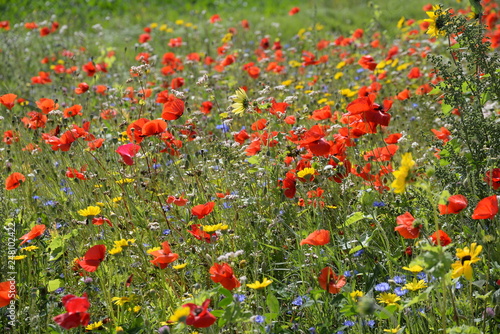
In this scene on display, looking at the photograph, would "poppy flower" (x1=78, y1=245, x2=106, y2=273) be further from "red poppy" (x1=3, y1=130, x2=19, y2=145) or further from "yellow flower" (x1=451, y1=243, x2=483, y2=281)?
"red poppy" (x1=3, y1=130, x2=19, y2=145)

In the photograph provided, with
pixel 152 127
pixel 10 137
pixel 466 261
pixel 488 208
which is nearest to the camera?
pixel 466 261

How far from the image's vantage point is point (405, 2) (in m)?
12.2

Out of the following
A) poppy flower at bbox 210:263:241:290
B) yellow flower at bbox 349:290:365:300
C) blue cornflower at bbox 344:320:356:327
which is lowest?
blue cornflower at bbox 344:320:356:327

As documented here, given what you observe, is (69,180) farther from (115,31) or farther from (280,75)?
(115,31)

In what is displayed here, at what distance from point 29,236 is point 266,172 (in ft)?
3.73

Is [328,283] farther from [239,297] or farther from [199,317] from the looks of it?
[199,317]

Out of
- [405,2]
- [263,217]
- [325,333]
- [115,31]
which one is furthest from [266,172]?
[405,2]

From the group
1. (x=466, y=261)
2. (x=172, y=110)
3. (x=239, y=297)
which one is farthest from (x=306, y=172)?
(x=466, y=261)

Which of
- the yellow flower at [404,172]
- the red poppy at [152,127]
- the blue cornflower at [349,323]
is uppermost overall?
the yellow flower at [404,172]

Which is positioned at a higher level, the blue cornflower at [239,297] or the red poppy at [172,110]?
the red poppy at [172,110]

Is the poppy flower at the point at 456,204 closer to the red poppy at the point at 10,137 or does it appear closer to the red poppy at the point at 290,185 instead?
the red poppy at the point at 290,185

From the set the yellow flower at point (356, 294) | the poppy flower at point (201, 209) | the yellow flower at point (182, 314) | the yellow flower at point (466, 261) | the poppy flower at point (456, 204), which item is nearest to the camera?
the yellow flower at point (182, 314)

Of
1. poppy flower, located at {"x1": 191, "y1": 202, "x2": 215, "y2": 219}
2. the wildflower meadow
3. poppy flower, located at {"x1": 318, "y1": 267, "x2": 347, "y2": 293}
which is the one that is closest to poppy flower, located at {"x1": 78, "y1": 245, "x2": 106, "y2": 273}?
the wildflower meadow

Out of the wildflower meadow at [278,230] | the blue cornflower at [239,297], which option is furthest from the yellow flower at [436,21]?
the blue cornflower at [239,297]
